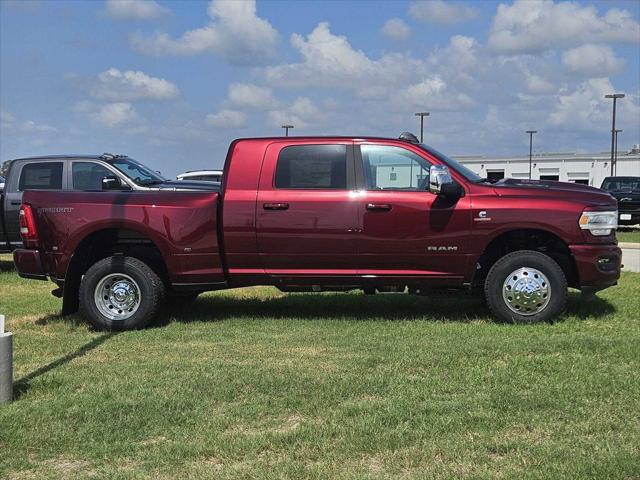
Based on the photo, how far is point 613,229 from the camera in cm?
703

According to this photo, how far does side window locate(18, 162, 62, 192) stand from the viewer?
11.3 m

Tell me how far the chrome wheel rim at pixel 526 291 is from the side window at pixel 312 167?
6.35 feet

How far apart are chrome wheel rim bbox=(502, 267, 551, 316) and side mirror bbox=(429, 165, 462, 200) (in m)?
1.03

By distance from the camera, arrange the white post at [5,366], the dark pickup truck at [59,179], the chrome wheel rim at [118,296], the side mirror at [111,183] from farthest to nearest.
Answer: the dark pickup truck at [59,179]
the side mirror at [111,183]
the chrome wheel rim at [118,296]
the white post at [5,366]

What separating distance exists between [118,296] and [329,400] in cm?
351

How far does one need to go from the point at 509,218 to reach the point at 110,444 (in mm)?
4467

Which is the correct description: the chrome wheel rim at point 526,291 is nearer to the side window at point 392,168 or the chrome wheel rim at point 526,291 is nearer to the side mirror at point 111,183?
the side window at point 392,168

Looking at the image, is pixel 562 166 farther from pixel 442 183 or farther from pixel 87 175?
pixel 442 183

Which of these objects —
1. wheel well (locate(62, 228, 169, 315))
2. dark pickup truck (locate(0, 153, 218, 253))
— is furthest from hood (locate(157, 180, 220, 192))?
wheel well (locate(62, 228, 169, 315))

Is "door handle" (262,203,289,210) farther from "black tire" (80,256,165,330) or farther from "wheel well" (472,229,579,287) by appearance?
"wheel well" (472,229,579,287)

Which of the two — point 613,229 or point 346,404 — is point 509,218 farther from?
point 346,404

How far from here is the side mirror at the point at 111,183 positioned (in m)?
10.3

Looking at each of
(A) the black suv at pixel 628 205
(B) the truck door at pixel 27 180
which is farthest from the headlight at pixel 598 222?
(A) the black suv at pixel 628 205

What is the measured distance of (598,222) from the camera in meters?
6.91
